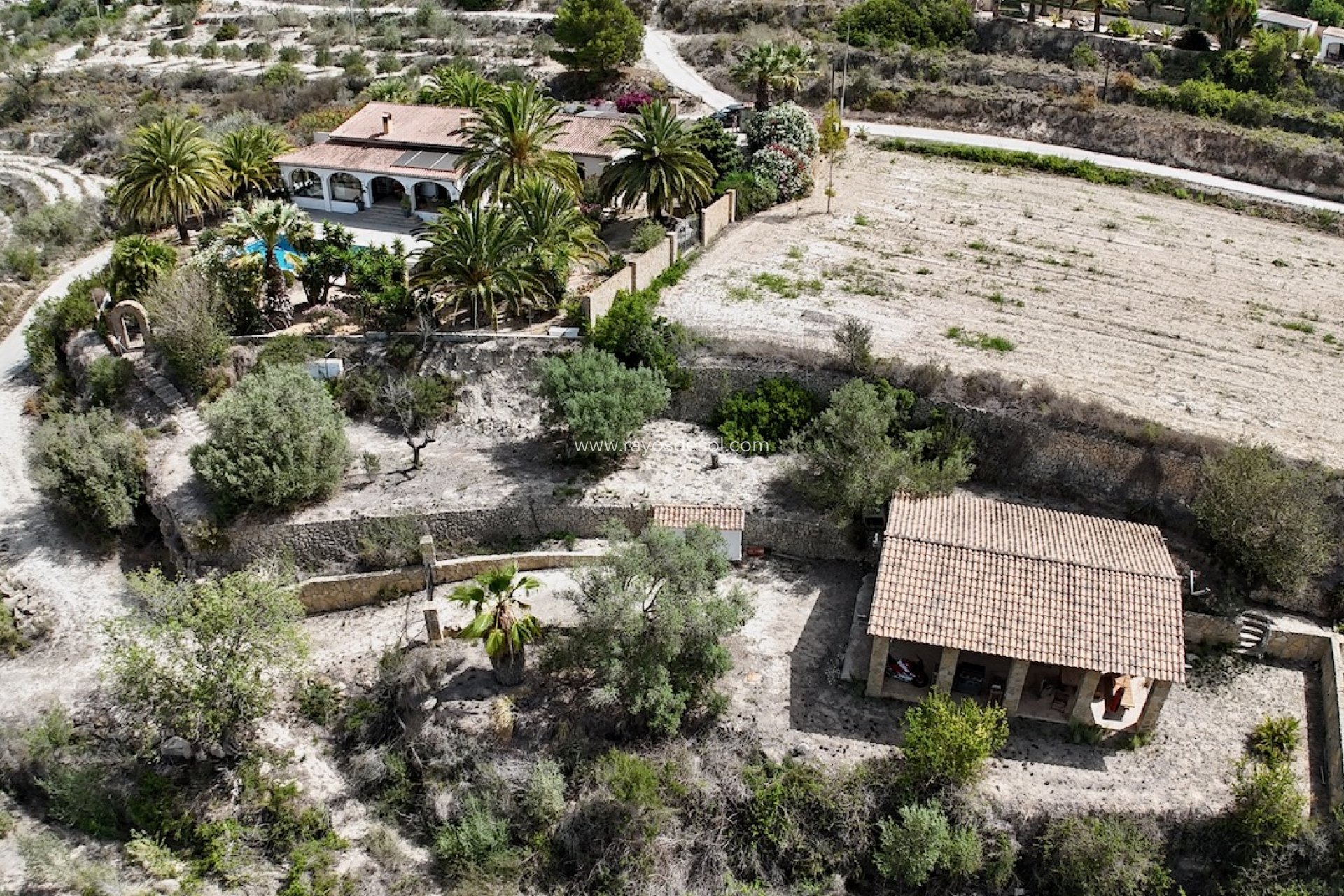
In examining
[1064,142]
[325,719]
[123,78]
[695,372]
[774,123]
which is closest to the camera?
[325,719]

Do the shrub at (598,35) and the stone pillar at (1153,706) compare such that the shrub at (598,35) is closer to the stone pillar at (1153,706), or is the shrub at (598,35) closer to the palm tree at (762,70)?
the palm tree at (762,70)

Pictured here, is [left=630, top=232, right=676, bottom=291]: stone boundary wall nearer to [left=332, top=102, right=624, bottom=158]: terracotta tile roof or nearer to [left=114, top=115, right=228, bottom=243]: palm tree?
[left=332, top=102, right=624, bottom=158]: terracotta tile roof

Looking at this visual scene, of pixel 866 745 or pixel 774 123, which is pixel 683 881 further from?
pixel 774 123

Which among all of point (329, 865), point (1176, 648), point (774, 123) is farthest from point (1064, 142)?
point (329, 865)

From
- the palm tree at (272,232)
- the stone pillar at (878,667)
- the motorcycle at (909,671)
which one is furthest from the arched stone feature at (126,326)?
the motorcycle at (909,671)

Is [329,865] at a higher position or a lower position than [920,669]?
lower
